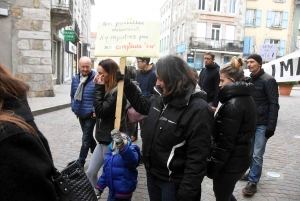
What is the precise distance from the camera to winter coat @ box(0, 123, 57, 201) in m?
0.94

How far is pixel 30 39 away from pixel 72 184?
10.5m

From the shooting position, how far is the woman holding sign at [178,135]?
2.01m

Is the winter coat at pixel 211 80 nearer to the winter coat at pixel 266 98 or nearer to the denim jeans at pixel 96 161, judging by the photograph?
the winter coat at pixel 266 98

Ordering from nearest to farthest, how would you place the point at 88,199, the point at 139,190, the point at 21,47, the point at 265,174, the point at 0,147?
the point at 0,147 < the point at 88,199 < the point at 139,190 < the point at 265,174 < the point at 21,47

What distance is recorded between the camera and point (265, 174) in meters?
4.40

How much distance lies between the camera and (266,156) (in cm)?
534

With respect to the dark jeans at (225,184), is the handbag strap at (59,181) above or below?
above

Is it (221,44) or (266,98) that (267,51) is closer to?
(266,98)

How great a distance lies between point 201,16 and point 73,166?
3475 centimetres

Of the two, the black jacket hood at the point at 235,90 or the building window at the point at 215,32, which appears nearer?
the black jacket hood at the point at 235,90

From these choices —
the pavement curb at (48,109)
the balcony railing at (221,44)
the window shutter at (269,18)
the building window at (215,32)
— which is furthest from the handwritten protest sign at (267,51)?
the window shutter at (269,18)

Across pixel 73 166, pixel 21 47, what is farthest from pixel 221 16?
pixel 73 166

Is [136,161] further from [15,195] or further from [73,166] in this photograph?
[15,195]

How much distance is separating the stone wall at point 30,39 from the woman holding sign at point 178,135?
9379 mm
